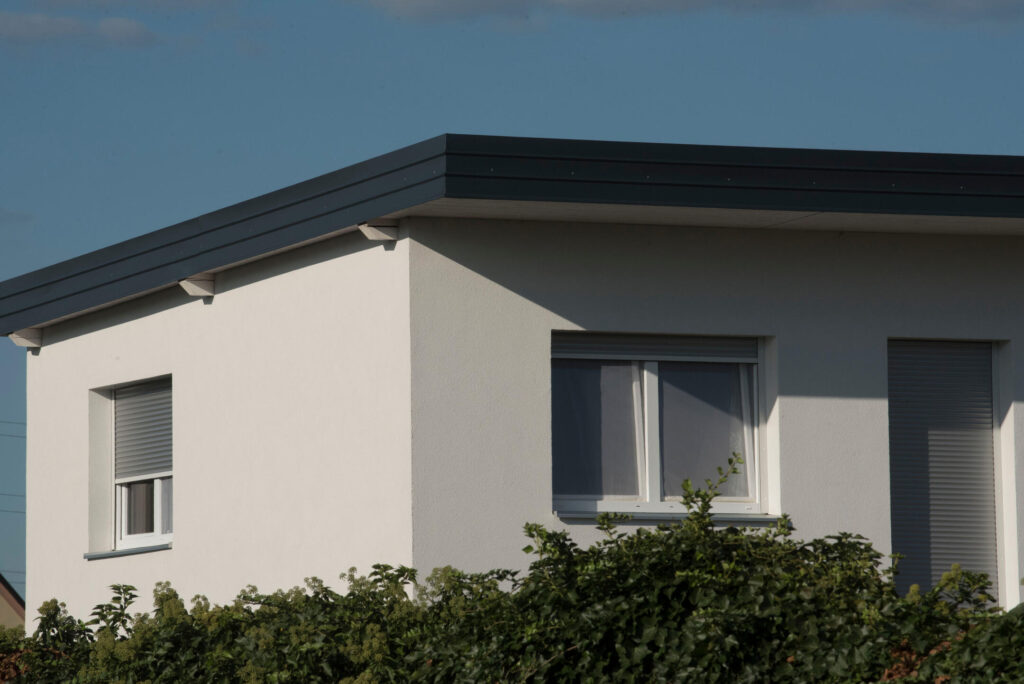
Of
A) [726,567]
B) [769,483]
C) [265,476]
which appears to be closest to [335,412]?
[265,476]

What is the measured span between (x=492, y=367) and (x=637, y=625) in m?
3.08

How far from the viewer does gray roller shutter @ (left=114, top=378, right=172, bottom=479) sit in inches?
536

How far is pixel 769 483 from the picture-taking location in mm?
11211

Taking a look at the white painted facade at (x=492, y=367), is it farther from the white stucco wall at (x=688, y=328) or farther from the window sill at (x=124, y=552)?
the window sill at (x=124, y=552)

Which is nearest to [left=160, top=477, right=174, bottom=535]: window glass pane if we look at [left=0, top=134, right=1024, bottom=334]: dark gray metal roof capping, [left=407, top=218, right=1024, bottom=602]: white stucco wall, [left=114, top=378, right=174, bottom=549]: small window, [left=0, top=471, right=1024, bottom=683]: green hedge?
[left=114, top=378, right=174, bottom=549]: small window

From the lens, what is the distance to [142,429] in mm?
13914

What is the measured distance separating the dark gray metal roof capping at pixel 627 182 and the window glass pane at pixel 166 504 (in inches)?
110

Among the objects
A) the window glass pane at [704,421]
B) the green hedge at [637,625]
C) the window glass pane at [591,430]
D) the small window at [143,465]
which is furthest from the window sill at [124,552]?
the window glass pane at [704,421]

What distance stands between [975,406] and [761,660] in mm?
4794

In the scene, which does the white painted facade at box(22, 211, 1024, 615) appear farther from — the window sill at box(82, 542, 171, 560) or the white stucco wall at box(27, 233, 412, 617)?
the window sill at box(82, 542, 171, 560)

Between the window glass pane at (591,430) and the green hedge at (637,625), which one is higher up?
the window glass pane at (591,430)

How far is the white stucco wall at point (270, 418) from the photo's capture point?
35.2 ft

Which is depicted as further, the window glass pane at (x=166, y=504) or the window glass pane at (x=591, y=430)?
the window glass pane at (x=166, y=504)

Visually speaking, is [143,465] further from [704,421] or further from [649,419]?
[704,421]
